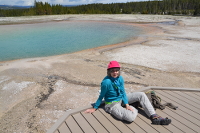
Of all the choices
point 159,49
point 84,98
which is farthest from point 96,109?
point 159,49

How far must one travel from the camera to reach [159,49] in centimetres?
1082

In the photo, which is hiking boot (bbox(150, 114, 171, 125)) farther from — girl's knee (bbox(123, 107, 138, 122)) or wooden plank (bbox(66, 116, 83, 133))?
wooden plank (bbox(66, 116, 83, 133))

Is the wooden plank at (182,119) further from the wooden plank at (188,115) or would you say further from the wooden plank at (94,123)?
the wooden plank at (94,123)

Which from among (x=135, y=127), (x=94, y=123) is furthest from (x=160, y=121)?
(x=94, y=123)

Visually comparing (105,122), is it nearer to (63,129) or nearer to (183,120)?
(63,129)

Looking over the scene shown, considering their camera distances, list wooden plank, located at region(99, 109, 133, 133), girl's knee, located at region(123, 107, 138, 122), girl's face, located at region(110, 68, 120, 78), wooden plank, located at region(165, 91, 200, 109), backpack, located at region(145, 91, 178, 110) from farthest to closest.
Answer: wooden plank, located at region(165, 91, 200, 109)
backpack, located at region(145, 91, 178, 110)
girl's face, located at region(110, 68, 120, 78)
girl's knee, located at region(123, 107, 138, 122)
wooden plank, located at region(99, 109, 133, 133)

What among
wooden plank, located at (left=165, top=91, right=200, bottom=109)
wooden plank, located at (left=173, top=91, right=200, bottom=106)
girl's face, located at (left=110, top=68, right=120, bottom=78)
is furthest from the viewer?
wooden plank, located at (left=173, top=91, right=200, bottom=106)

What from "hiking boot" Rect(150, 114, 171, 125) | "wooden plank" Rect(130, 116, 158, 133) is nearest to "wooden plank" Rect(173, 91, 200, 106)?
"hiking boot" Rect(150, 114, 171, 125)

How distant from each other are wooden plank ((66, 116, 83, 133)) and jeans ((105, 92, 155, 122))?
25.8 inches

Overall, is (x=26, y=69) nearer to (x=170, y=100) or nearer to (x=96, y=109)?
(x=96, y=109)

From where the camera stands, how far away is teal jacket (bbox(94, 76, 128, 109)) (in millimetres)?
2924

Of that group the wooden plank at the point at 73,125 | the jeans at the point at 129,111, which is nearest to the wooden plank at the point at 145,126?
the jeans at the point at 129,111

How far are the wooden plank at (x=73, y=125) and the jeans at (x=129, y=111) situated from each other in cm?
65

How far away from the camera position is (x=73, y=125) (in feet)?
8.96
